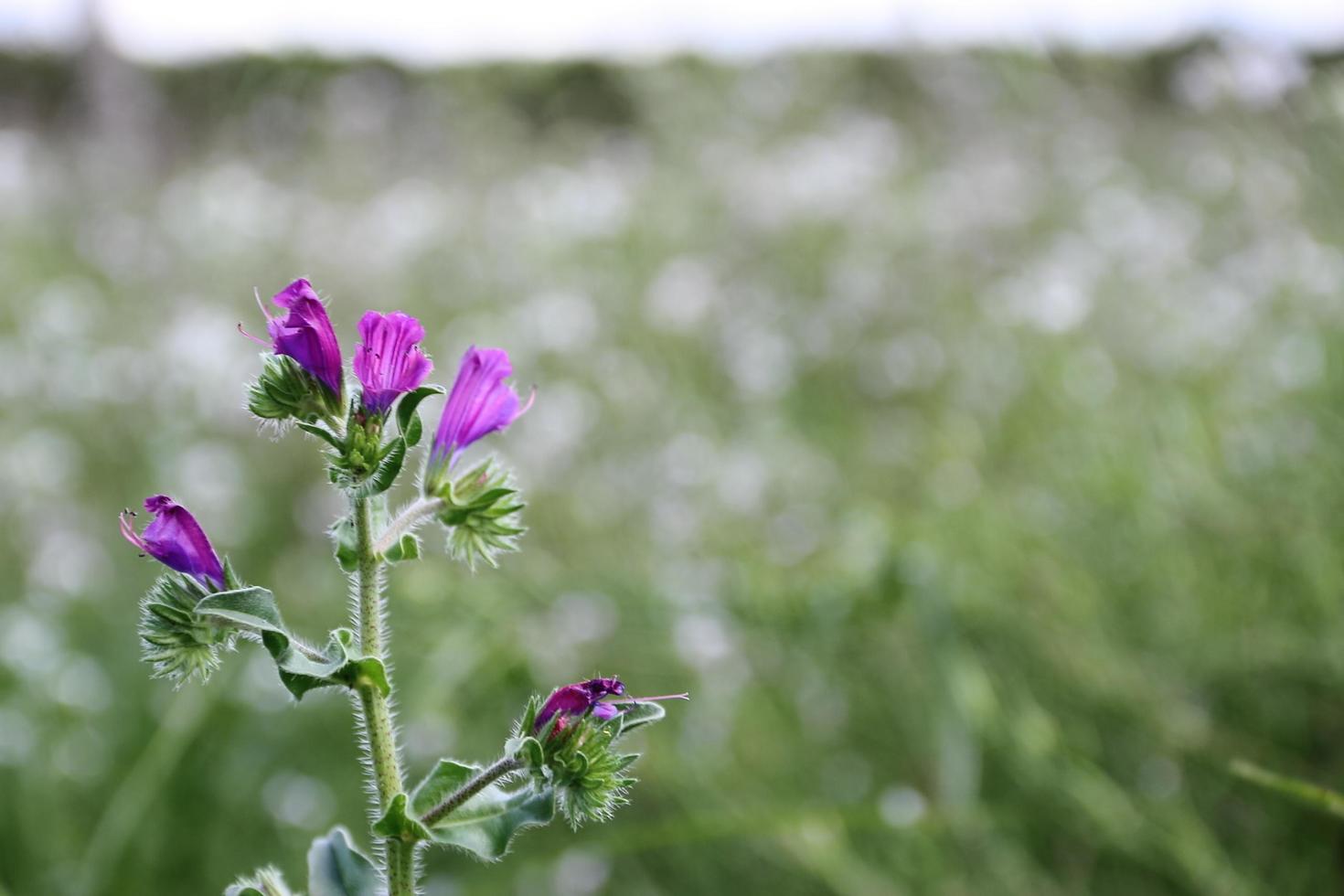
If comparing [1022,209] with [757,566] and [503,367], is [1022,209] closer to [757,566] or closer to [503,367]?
[757,566]

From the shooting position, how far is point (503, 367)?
2.12ft

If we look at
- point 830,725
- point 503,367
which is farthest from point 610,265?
point 503,367

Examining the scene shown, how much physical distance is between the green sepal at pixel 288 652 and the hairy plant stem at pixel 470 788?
0.06m

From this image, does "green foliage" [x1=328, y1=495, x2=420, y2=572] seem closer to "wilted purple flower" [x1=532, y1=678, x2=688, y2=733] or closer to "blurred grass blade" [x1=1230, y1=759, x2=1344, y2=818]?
"wilted purple flower" [x1=532, y1=678, x2=688, y2=733]

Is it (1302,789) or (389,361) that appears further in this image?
(1302,789)

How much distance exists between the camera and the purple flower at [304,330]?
581mm

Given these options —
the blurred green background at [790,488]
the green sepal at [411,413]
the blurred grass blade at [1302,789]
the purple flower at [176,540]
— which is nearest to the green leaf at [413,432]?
the green sepal at [411,413]

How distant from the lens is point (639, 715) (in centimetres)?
57

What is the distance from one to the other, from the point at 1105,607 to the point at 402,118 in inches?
310

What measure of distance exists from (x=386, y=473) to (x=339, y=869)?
186mm

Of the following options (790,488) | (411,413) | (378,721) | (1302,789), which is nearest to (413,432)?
(411,413)

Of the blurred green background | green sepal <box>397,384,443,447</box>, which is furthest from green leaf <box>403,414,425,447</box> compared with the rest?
the blurred green background

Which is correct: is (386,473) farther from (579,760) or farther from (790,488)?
(790,488)

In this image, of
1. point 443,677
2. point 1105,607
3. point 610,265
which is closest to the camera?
point 443,677
